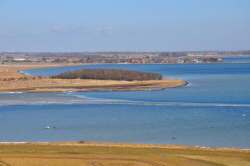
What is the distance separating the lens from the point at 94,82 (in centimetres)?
7625

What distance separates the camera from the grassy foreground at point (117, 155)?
20984 millimetres

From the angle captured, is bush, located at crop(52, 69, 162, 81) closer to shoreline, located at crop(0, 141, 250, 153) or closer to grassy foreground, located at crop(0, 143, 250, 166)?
shoreline, located at crop(0, 141, 250, 153)

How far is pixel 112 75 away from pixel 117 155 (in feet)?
195

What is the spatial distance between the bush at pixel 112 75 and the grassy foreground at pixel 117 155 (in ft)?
179

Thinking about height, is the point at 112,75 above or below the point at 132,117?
below

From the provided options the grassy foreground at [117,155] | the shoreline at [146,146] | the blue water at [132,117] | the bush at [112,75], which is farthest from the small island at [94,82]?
the grassy foreground at [117,155]

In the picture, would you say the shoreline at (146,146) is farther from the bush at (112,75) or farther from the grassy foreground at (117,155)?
the bush at (112,75)

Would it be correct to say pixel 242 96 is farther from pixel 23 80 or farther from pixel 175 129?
pixel 23 80

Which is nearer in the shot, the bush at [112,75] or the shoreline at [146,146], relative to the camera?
the shoreline at [146,146]

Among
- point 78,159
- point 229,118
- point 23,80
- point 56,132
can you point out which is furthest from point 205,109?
point 23,80

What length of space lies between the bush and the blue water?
20.1 meters

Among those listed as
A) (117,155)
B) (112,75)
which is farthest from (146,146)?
(112,75)

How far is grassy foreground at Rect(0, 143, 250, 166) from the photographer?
826 inches

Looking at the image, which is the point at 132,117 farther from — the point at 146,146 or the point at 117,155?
the point at 117,155
